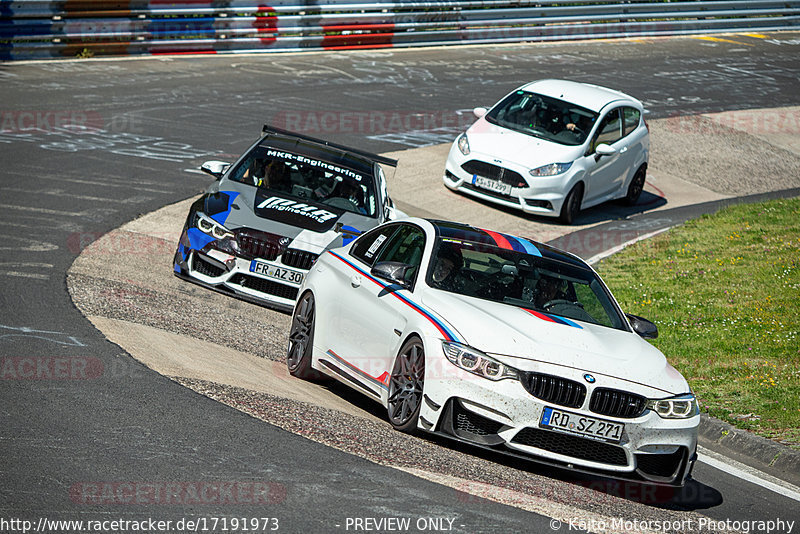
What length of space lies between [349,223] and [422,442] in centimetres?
497

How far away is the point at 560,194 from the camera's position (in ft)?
57.4

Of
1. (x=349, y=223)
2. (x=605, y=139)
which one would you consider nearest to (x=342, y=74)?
(x=605, y=139)

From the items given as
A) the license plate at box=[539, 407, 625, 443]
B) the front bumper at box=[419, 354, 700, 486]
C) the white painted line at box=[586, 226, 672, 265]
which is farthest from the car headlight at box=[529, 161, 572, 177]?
the license plate at box=[539, 407, 625, 443]

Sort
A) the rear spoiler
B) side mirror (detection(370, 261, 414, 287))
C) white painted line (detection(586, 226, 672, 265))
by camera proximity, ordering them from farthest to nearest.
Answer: white painted line (detection(586, 226, 672, 265)) → the rear spoiler → side mirror (detection(370, 261, 414, 287))

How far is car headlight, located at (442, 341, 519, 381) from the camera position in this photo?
7152mm

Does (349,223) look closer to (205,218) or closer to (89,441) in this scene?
(205,218)

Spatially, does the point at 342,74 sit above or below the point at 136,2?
below

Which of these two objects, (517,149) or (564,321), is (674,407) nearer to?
(564,321)

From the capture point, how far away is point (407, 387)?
301 inches

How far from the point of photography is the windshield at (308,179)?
12.7 m

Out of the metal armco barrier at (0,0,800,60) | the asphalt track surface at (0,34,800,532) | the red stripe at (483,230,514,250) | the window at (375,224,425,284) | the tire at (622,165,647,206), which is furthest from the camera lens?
the metal armco barrier at (0,0,800,60)

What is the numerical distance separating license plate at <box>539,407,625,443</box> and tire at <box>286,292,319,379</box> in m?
2.70

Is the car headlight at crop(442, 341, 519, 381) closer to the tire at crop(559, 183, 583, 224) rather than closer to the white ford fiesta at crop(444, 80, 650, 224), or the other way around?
the white ford fiesta at crop(444, 80, 650, 224)

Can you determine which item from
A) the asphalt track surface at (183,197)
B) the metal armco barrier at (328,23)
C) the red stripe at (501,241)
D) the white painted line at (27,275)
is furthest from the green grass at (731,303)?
the metal armco barrier at (328,23)
